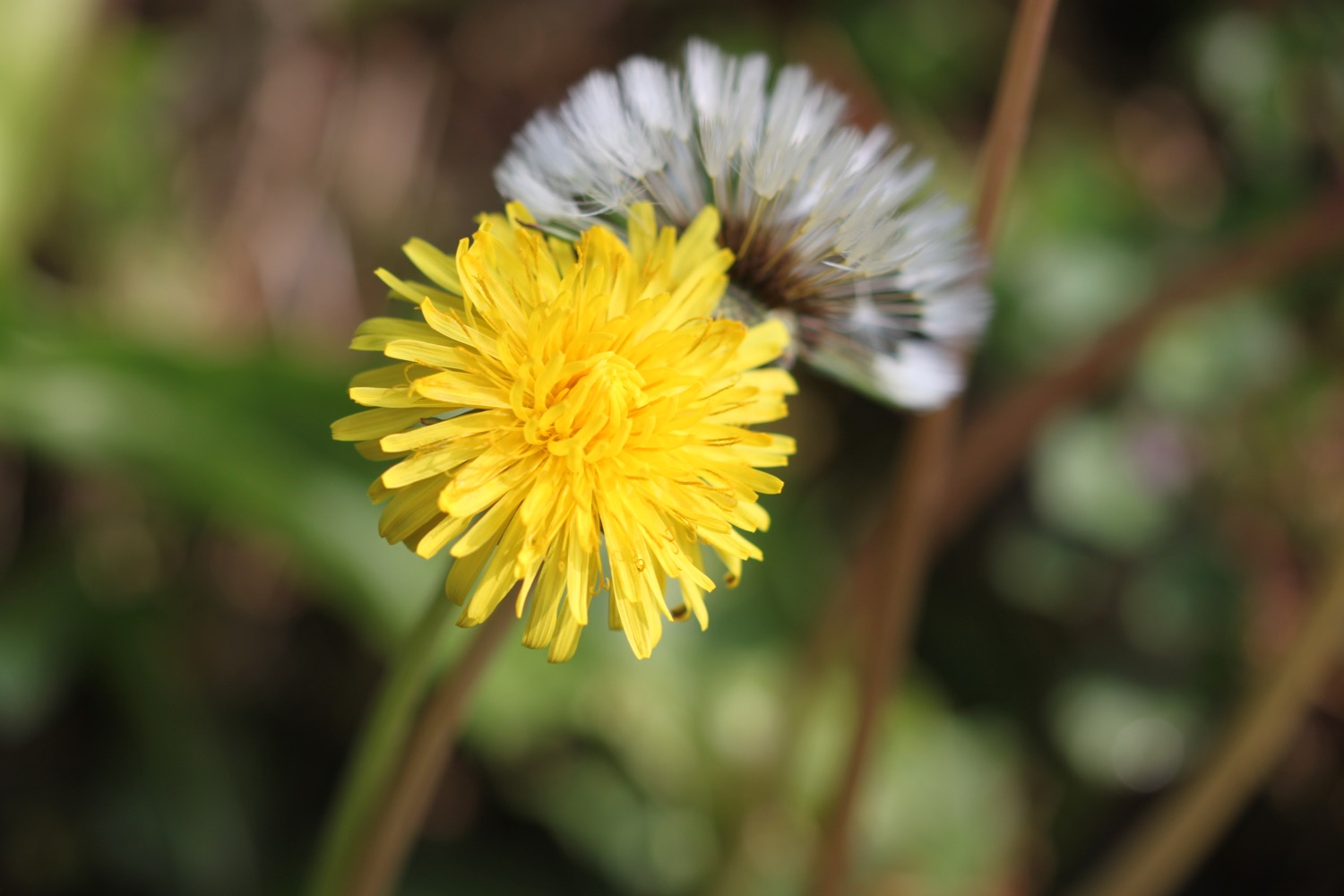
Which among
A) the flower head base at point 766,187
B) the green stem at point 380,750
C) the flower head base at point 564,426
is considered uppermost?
the flower head base at point 766,187

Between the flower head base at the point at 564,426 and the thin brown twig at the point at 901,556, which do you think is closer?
the flower head base at the point at 564,426

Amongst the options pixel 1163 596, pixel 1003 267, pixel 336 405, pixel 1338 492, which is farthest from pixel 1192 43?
pixel 336 405

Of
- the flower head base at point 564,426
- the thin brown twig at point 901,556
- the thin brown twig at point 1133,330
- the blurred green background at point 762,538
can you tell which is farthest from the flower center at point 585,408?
the thin brown twig at point 1133,330

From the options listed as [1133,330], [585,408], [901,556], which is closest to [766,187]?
[585,408]

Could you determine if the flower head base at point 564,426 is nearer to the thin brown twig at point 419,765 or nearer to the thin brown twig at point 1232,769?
the thin brown twig at point 419,765

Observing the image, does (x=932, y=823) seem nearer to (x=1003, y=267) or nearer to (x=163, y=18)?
(x=1003, y=267)

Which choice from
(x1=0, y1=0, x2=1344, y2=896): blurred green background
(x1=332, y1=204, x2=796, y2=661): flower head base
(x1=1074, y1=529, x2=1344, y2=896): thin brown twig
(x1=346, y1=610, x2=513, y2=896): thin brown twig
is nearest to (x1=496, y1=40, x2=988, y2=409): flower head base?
(x1=332, y1=204, x2=796, y2=661): flower head base

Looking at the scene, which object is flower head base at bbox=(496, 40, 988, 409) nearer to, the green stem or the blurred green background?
the green stem
